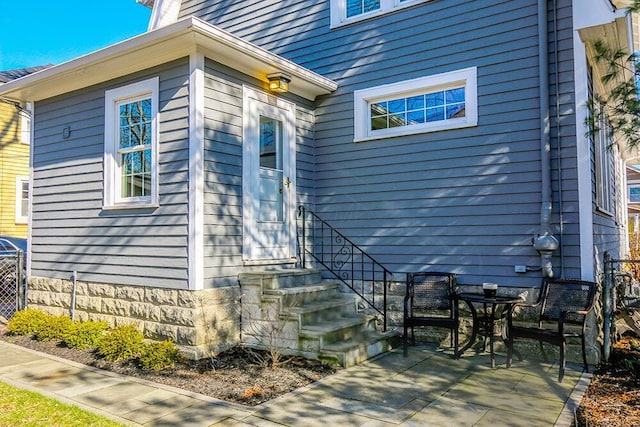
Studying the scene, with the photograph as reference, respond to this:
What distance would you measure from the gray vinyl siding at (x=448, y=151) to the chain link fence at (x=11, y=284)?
4.73 m

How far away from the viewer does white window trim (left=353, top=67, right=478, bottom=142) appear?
219 inches

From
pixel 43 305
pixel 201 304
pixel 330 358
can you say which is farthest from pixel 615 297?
pixel 43 305

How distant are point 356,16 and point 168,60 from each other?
2.84 meters

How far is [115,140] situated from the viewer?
6.00 meters

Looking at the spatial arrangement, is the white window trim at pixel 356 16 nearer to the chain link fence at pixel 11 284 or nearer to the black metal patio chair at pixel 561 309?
the black metal patio chair at pixel 561 309

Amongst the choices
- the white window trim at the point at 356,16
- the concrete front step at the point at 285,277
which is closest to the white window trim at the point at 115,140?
Result: the concrete front step at the point at 285,277

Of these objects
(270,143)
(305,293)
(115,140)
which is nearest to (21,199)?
(115,140)

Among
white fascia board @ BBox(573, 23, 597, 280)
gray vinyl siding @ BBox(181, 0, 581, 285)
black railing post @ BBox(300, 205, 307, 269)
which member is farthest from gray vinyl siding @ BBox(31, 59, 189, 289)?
white fascia board @ BBox(573, 23, 597, 280)

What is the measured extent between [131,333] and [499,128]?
479 cm

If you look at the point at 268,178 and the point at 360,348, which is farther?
the point at 268,178

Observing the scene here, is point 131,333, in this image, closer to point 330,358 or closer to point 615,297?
point 330,358

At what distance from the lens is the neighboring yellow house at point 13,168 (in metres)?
12.9

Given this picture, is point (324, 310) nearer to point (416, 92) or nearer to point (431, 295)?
point (431, 295)

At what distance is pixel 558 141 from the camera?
16.4 feet
